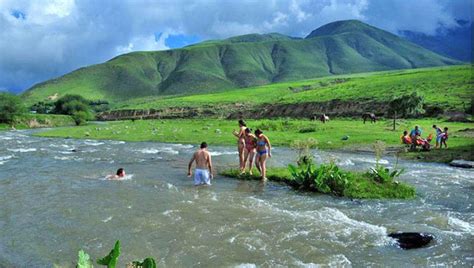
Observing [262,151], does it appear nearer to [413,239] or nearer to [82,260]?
[413,239]

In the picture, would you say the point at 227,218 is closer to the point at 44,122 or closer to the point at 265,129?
the point at 265,129

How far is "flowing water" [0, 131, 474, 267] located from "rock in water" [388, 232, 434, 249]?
0.30 metres

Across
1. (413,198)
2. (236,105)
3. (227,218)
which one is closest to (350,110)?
(236,105)

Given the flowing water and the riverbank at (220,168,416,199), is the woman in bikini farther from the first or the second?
the riverbank at (220,168,416,199)

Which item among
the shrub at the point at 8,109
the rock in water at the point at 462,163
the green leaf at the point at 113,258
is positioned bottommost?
the rock in water at the point at 462,163

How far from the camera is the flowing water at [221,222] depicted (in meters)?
11.3

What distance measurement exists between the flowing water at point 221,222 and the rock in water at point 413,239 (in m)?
0.30

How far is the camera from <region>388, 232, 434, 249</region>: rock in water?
11973 mm

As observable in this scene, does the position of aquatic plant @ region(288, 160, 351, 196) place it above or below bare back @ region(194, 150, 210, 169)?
below

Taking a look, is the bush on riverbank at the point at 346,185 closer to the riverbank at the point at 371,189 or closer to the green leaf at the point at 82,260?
the riverbank at the point at 371,189

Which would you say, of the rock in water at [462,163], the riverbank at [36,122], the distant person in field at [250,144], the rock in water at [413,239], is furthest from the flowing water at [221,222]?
the riverbank at [36,122]

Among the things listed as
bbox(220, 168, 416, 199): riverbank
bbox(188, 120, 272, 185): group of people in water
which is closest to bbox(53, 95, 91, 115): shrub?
bbox(188, 120, 272, 185): group of people in water

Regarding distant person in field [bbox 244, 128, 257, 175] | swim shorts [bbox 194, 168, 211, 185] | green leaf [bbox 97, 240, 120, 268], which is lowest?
swim shorts [bbox 194, 168, 211, 185]

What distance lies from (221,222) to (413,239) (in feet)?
20.1
